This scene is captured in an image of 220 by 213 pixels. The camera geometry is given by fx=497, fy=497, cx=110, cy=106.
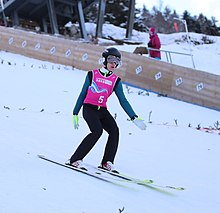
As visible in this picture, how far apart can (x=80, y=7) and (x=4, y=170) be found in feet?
102

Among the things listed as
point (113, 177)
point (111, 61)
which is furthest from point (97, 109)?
point (113, 177)

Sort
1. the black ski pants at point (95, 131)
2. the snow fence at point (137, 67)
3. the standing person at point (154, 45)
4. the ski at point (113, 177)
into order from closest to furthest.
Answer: the ski at point (113, 177) → the black ski pants at point (95, 131) → the snow fence at point (137, 67) → the standing person at point (154, 45)

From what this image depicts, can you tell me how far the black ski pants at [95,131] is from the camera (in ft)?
19.8

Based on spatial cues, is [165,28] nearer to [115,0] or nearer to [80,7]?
[115,0]

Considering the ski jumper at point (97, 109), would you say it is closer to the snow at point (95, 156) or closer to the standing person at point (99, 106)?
the standing person at point (99, 106)

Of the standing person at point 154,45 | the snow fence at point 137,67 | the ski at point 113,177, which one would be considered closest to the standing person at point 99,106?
the ski at point 113,177

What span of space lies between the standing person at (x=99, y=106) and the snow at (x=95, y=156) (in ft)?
1.20

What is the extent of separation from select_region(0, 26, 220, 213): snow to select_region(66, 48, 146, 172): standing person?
14.4 inches

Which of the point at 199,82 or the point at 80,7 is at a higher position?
the point at 80,7

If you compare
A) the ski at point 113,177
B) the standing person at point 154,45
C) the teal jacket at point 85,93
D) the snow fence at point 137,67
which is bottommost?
the ski at point 113,177

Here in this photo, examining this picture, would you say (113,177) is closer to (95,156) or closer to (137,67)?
(95,156)

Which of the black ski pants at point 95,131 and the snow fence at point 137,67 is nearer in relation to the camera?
the black ski pants at point 95,131

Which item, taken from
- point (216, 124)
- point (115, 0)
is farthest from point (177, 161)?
point (115, 0)

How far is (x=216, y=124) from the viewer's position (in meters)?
12.2
